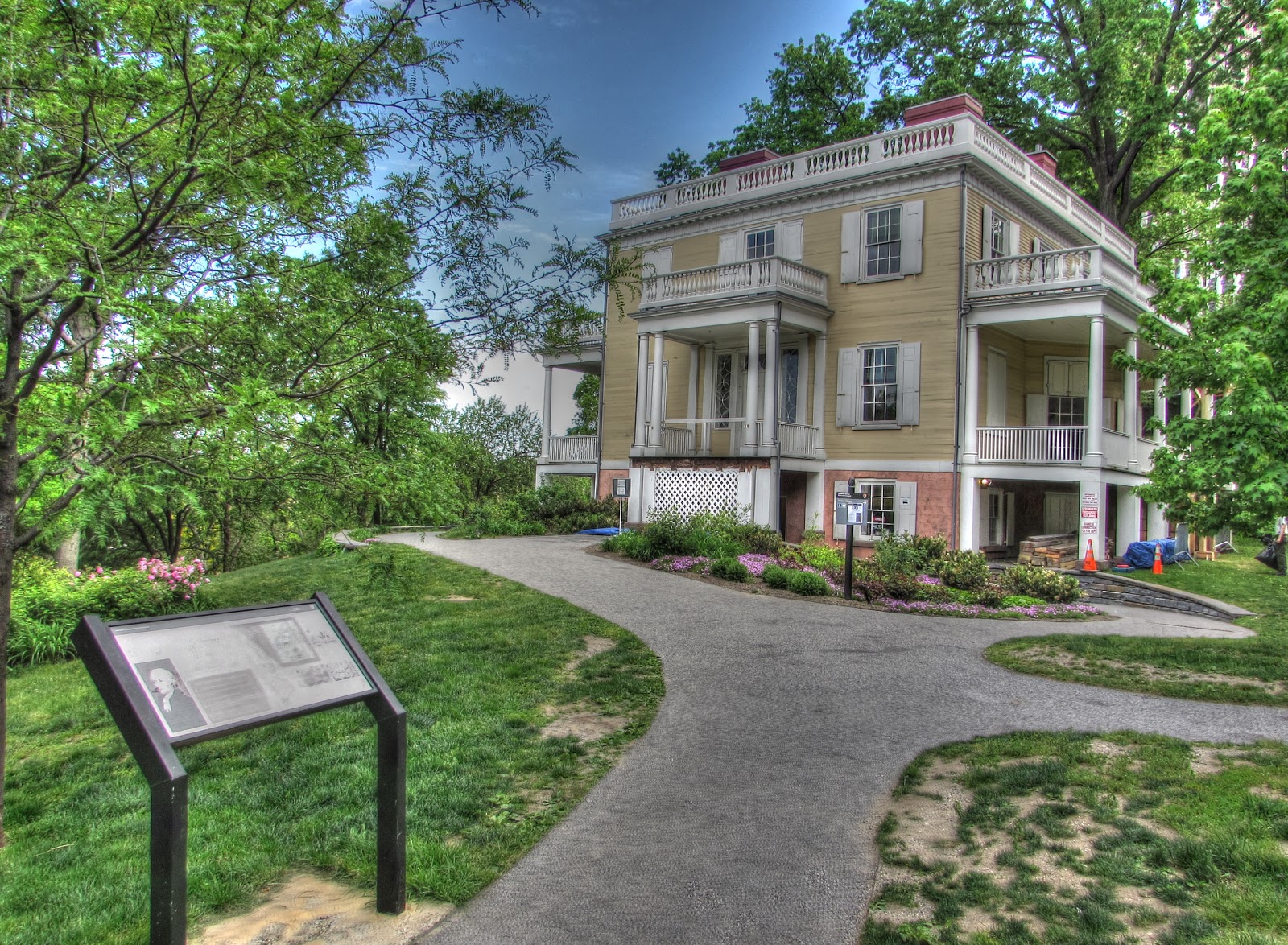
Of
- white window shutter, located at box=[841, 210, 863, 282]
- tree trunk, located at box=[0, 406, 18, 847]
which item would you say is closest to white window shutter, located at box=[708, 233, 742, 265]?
white window shutter, located at box=[841, 210, 863, 282]

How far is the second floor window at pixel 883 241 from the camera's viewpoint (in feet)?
62.5

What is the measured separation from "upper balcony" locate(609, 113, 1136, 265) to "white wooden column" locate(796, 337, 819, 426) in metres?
3.84

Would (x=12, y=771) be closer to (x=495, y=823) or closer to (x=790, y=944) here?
(x=495, y=823)

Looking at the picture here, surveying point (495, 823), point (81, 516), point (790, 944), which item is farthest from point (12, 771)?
point (790, 944)

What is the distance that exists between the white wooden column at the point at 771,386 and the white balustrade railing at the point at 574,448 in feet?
22.2

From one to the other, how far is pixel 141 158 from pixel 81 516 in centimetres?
210

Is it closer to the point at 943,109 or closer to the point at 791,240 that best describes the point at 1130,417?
the point at 943,109

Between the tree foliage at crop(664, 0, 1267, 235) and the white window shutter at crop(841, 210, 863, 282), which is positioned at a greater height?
the tree foliage at crop(664, 0, 1267, 235)

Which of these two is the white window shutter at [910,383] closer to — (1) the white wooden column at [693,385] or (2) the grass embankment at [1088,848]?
(1) the white wooden column at [693,385]

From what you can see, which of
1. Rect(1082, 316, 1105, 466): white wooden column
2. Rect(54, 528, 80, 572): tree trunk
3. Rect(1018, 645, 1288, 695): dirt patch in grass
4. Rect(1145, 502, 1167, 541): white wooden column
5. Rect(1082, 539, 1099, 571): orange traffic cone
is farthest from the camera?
Rect(1145, 502, 1167, 541): white wooden column

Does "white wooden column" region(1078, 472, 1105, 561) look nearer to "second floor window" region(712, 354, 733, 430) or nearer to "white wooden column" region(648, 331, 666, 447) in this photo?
"second floor window" region(712, 354, 733, 430)

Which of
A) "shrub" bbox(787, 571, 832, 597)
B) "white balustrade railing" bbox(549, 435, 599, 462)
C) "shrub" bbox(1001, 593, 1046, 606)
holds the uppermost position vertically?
"white balustrade railing" bbox(549, 435, 599, 462)

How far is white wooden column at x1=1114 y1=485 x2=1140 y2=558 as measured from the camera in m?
18.2

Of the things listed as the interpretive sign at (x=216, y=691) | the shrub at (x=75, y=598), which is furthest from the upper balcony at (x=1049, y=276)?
the interpretive sign at (x=216, y=691)
